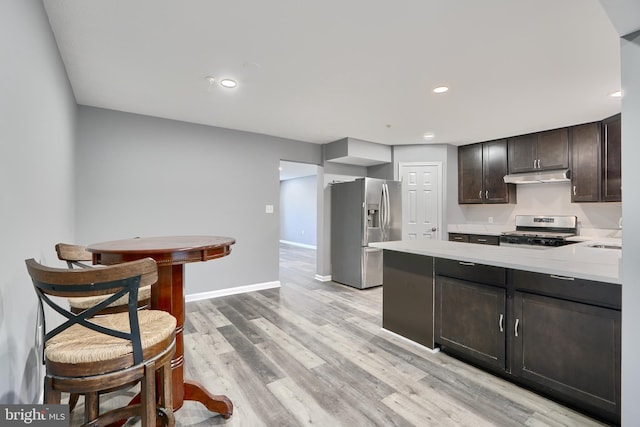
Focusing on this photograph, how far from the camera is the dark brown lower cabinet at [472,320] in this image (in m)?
2.12

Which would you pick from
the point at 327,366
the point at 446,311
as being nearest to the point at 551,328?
the point at 446,311

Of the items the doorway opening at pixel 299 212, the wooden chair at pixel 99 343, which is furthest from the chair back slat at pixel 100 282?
the doorway opening at pixel 299 212

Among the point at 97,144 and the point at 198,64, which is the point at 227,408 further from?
the point at 97,144

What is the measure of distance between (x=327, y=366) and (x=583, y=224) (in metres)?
4.28

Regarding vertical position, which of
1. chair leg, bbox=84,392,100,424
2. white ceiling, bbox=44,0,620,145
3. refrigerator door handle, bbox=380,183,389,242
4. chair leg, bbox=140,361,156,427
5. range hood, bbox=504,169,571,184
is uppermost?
white ceiling, bbox=44,0,620,145

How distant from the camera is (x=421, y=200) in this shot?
17.0 ft

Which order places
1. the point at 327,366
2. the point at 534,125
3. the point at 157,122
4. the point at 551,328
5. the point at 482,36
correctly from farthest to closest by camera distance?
the point at 534,125, the point at 157,122, the point at 327,366, the point at 482,36, the point at 551,328

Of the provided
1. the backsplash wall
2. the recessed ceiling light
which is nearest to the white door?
the backsplash wall

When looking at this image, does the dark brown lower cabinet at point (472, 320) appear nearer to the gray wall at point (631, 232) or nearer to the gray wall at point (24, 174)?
the gray wall at point (631, 232)

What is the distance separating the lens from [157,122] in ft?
12.3

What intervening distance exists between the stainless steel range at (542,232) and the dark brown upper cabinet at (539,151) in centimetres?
79

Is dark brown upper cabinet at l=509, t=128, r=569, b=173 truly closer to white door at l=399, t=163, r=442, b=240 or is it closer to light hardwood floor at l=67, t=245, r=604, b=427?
white door at l=399, t=163, r=442, b=240

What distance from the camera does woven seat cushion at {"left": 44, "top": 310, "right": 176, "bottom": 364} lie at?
1.07 m

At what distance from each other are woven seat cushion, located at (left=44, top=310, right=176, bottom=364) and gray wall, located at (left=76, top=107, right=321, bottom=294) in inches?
100
